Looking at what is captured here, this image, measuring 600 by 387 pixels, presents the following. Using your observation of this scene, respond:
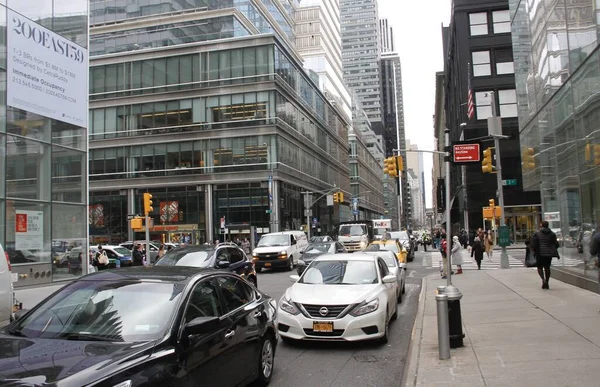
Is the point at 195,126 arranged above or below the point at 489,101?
below

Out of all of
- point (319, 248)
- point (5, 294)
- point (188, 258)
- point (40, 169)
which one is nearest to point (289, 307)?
point (5, 294)

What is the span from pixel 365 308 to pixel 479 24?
173 ft

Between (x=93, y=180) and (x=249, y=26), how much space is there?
26.1 metres

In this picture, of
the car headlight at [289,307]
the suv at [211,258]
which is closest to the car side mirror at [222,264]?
the suv at [211,258]

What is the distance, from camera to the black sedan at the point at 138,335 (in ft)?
11.7

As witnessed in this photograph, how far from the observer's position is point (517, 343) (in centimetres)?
746

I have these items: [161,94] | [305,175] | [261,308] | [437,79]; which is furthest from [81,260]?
[437,79]

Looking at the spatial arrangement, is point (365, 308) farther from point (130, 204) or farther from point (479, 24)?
point (479, 24)

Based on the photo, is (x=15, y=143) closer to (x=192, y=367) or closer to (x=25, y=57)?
(x=25, y=57)

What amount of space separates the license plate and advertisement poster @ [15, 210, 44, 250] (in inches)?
628

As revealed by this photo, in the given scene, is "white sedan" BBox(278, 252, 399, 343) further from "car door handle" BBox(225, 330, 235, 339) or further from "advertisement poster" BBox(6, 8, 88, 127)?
"advertisement poster" BBox(6, 8, 88, 127)

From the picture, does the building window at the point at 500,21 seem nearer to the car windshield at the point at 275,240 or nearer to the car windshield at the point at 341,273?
the car windshield at the point at 275,240

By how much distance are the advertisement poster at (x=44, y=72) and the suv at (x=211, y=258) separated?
1057 centimetres

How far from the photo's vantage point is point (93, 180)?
56.5m
